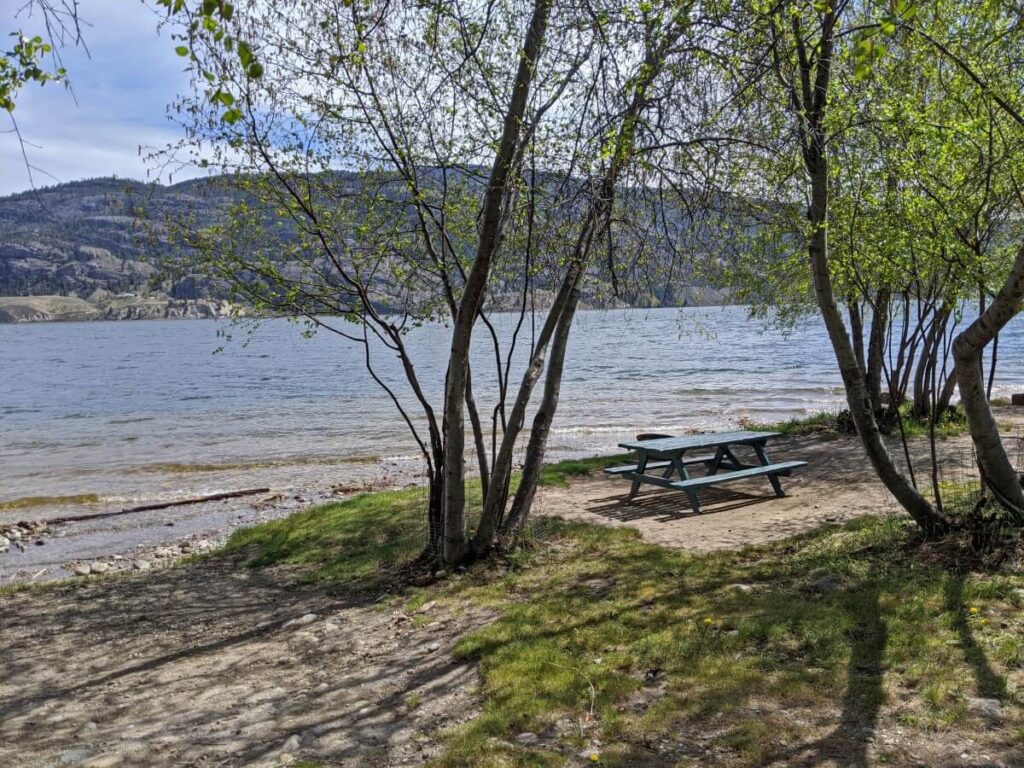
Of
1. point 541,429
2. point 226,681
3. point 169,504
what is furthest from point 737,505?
point 169,504

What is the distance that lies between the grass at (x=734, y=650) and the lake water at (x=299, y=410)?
2.79 meters

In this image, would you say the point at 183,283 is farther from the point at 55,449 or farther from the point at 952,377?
the point at 55,449

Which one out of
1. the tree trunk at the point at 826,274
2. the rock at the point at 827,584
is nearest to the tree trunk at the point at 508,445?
the tree trunk at the point at 826,274

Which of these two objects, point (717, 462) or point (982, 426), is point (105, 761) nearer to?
point (982, 426)

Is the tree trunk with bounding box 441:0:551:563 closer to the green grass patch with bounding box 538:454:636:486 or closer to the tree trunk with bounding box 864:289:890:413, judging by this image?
the green grass patch with bounding box 538:454:636:486

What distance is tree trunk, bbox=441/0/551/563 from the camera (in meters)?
7.64

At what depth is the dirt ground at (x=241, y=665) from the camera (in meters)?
5.00

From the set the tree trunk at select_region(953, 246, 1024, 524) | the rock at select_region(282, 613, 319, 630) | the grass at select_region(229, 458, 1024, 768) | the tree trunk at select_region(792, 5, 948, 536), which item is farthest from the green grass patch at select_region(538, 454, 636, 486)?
the tree trunk at select_region(953, 246, 1024, 524)

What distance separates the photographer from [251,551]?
12.0m

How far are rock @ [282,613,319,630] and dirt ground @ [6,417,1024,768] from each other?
0.03m

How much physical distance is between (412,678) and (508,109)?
5.29 m

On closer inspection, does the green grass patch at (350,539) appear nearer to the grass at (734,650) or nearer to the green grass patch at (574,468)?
the grass at (734,650)

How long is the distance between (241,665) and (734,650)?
3996mm

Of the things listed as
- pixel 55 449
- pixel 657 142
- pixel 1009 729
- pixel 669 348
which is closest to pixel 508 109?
pixel 657 142
